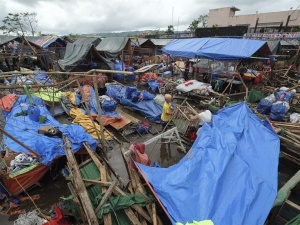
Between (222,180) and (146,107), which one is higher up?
(222,180)

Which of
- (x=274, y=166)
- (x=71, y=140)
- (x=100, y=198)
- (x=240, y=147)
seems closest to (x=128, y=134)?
(x=71, y=140)

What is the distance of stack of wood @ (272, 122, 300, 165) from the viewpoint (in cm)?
563

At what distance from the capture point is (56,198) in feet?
16.9

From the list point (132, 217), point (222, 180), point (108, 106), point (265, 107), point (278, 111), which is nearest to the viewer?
point (222, 180)

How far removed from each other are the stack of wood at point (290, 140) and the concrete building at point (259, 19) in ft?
96.2

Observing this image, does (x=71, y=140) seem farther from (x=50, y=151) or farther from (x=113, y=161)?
(x=113, y=161)

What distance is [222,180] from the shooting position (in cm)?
316

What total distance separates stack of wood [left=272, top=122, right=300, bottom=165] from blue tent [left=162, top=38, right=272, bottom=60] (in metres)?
5.35

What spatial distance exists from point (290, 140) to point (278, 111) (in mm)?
2033

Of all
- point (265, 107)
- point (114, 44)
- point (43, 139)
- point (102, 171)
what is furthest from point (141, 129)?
point (114, 44)

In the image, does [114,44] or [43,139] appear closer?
[43,139]

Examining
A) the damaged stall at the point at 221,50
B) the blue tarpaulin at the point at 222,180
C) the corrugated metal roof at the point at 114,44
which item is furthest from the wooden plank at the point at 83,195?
the corrugated metal roof at the point at 114,44

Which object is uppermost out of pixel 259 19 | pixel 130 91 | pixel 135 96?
pixel 259 19

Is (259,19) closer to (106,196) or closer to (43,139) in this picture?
(43,139)
